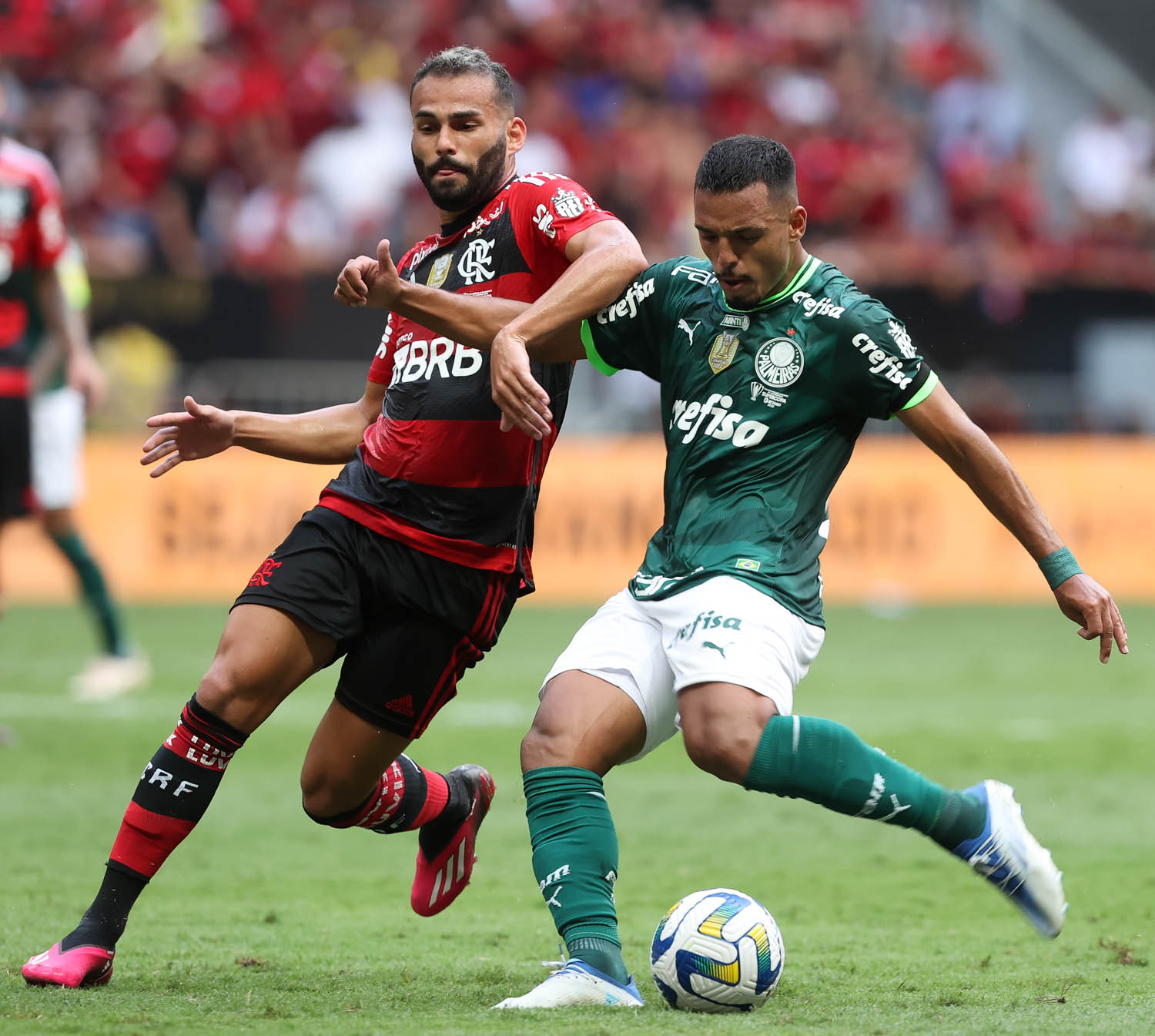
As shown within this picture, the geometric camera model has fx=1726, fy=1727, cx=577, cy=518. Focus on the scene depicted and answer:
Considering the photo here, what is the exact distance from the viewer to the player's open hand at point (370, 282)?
13.8 feet

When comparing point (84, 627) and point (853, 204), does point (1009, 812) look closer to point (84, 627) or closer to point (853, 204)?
point (84, 627)

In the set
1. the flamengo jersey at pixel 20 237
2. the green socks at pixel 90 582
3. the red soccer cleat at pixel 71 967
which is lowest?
the red soccer cleat at pixel 71 967

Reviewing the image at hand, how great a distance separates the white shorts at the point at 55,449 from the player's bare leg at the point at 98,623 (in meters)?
0.09

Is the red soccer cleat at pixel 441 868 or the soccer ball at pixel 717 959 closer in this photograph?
the soccer ball at pixel 717 959

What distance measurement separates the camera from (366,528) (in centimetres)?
477

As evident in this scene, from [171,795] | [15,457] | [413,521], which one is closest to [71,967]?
[171,795]

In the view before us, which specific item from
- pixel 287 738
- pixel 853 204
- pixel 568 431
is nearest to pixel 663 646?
pixel 287 738

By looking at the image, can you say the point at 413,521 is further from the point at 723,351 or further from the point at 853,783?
the point at 853,783

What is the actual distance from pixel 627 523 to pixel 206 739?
34.6 feet

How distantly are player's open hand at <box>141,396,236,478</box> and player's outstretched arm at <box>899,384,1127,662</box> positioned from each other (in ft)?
6.16

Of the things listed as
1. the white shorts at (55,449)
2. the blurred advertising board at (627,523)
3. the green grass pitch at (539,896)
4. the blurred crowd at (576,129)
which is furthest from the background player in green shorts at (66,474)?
the blurred crowd at (576,129)

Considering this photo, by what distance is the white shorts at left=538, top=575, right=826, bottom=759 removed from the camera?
4168 millimetres

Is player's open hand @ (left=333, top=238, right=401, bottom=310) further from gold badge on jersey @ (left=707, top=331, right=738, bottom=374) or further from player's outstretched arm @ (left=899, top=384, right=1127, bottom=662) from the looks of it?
Answer: player's outstretched arm @ (left=899, top=384, right=1127, bottom=662)

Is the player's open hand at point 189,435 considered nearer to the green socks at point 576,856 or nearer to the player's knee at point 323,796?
the player's knee at point 323,796
